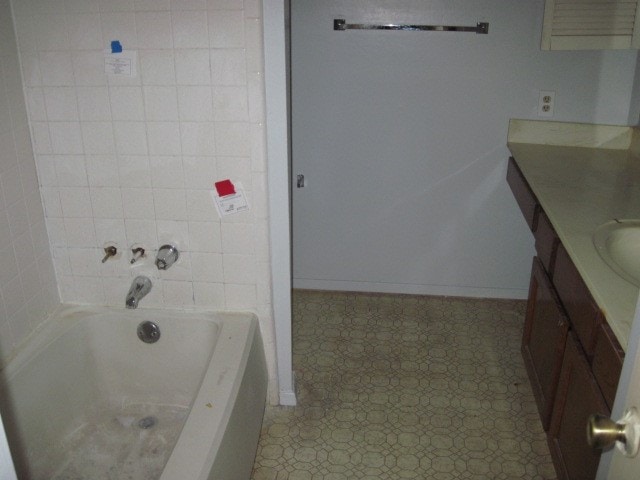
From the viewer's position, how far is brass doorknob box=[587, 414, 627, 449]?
809mm

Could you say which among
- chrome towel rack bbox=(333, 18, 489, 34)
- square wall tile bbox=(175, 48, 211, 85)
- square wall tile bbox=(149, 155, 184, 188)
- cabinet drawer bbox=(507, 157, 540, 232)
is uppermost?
chrome towel rack bbox=(333, 18, 489, 34)

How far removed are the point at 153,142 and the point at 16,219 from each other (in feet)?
1.65

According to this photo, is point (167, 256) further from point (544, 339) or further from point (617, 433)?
point (617, 433)

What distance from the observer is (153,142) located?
186 centimetres

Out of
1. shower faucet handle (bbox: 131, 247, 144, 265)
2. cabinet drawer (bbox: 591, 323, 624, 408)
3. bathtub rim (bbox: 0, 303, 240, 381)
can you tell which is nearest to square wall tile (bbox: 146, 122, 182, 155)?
shower faucet handle (bbox: 131, 247, 144, 265)

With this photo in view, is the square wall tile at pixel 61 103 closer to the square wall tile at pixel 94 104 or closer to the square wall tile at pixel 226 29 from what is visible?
the square wall tile at pixel 94 104

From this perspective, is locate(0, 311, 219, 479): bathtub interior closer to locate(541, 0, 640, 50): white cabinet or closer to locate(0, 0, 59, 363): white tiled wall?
locate(0, 0, 59, 363): white tiled wall

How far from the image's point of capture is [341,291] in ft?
10.2

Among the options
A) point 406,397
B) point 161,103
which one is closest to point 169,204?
point 161,103

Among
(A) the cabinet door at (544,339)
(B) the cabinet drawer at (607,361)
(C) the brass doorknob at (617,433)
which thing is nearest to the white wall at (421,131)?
(A) the cabinet door at (544,339)

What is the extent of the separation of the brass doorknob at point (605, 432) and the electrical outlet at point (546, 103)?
208 centimetres

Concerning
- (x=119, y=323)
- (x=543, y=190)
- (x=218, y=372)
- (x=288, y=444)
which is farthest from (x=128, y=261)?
(x=543, y=190)

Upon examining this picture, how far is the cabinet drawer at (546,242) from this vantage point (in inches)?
74.0

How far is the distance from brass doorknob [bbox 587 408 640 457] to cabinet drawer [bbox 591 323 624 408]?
496 millimetres
